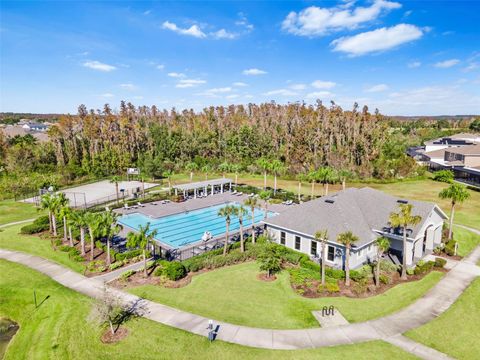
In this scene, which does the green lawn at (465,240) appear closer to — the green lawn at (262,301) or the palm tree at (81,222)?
the green lawn at (262,301)

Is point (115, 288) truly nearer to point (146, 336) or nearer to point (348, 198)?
point (146, 336)

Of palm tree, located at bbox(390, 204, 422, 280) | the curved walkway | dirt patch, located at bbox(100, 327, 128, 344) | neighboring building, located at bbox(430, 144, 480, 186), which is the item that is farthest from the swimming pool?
neighboring building, located at bbox(430, 144, 480, 186)

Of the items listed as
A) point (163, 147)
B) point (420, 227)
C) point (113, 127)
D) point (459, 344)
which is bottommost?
point (459, 344)

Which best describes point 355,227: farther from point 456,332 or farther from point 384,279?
point 456,332

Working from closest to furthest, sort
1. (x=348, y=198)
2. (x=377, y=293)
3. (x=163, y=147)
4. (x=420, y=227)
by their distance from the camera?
(x=377, y=293), (x=420, y=227), (x=348, y=198), (x=163, y=147)

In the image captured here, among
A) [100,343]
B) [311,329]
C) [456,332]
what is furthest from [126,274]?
[456,332]

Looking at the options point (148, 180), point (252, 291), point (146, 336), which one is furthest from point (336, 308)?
point (148, 180)
